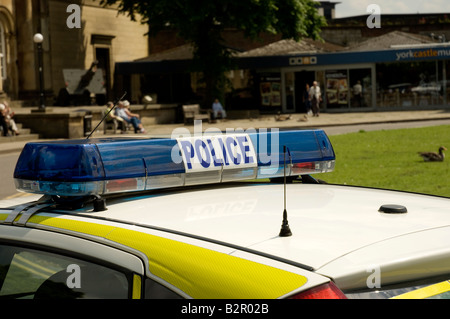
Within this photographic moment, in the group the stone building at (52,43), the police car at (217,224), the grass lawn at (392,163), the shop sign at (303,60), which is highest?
the stone building at (52,43)

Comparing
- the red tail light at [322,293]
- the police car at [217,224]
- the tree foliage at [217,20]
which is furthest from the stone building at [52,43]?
the red tail light at [322,293]

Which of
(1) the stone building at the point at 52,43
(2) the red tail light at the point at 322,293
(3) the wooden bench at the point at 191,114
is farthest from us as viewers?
(1) the stone building at the point at 52,43

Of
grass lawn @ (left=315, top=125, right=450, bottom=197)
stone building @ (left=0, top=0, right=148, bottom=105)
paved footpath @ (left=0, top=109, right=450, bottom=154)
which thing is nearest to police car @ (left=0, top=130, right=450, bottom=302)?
grass lawn @ (left=315, top=125, right=450, bottom=197)

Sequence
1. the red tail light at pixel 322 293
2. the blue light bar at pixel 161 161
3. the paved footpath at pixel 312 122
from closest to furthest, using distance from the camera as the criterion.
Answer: the red tail light at pixel 322 293
the blue light bar at pixel 161 161
the paved footpath at pixel 312 122

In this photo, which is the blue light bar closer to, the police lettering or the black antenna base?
the police lettering

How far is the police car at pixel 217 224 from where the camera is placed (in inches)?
66.7

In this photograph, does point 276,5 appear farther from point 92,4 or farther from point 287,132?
point 287,132

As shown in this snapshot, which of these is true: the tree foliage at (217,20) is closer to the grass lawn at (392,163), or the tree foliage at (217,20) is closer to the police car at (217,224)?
the grass lawn at (392,163)

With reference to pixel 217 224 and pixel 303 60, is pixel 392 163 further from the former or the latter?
pixel 303 60

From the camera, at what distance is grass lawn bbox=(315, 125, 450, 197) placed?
1193 cm

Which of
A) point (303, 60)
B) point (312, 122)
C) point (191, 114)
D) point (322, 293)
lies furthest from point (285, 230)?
point (303, 60)

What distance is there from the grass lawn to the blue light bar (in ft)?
26.6

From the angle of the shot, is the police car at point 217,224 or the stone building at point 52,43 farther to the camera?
the stone building at point 52,43

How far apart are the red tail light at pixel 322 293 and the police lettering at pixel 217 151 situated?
3.48ft
